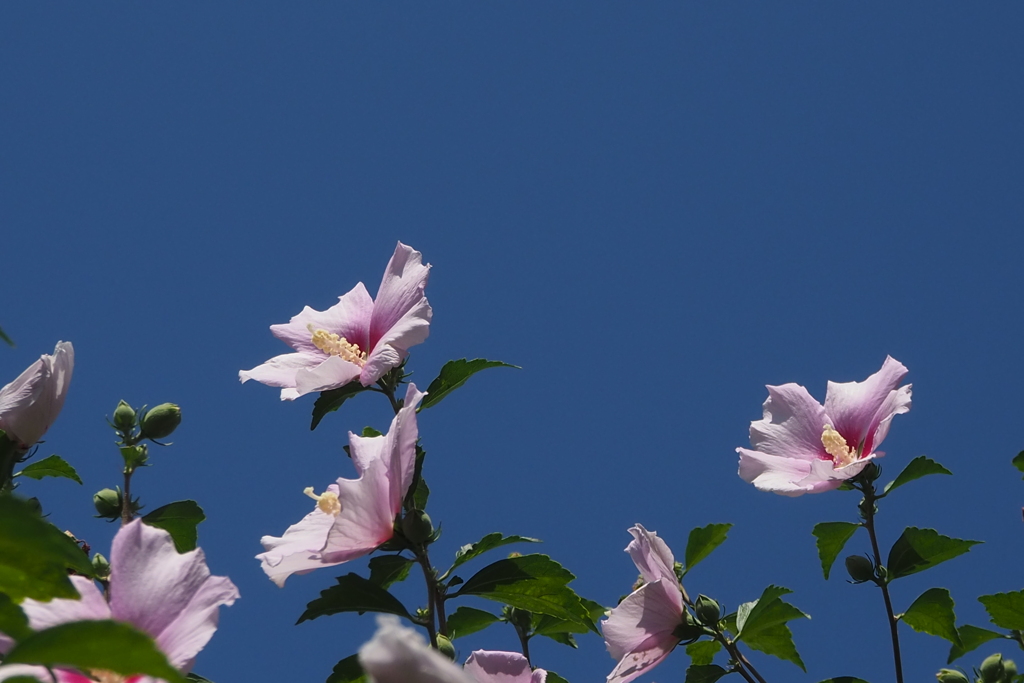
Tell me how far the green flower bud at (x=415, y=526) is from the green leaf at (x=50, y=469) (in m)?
0.92

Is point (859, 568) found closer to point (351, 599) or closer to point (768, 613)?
point (768, 613)

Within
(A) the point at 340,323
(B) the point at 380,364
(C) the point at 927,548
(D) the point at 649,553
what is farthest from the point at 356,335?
(C) the point at 927,548

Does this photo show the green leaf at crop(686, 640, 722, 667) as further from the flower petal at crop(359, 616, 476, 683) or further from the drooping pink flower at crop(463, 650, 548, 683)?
the flower petal at crop(359, 616, 476, 683)

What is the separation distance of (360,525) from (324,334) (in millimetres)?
624

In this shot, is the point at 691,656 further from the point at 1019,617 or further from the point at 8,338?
the point at 8,338

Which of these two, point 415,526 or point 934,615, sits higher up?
point 415,526

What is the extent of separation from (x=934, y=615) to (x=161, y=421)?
168 centimetres

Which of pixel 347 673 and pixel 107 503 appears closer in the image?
pixel 347 673

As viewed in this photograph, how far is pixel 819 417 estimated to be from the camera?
2.18 m

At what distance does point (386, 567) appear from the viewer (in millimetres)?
1577

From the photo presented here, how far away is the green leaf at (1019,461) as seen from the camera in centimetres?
217

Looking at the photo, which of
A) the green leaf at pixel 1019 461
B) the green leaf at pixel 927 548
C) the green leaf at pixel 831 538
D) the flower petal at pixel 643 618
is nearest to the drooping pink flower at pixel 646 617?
the flower petal at pixel 643 618

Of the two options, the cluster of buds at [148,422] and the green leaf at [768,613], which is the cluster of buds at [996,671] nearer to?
the green leaf at [768,613]

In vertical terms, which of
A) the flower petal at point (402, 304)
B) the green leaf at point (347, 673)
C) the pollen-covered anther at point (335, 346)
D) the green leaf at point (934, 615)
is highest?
the flower petal at point (402, 304)
